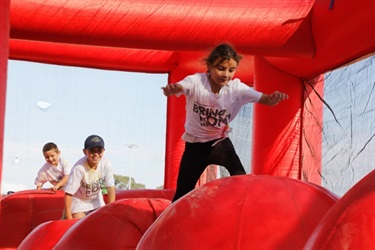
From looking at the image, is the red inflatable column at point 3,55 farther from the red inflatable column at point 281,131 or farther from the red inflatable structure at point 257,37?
the red inflatable column at point 281,131

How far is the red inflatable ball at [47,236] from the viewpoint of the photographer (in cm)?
450

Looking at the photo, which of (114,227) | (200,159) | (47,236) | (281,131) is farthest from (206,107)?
(281,131)

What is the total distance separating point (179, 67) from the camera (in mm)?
7797

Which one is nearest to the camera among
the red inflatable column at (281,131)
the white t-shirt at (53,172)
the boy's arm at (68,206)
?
the boy's arm at (68,206)

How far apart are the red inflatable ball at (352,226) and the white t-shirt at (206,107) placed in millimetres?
2488

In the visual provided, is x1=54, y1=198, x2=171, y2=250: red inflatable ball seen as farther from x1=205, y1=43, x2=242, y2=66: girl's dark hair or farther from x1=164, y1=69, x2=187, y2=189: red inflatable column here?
x1=164, y1=69, x2=187, y2=189: red inflatable column

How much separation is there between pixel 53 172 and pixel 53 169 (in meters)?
0.06

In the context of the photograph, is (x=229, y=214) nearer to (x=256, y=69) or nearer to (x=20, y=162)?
(x=256, y=69)

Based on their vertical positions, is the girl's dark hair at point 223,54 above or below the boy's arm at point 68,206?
above

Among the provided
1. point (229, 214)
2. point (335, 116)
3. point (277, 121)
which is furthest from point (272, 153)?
→ point (229, 214)

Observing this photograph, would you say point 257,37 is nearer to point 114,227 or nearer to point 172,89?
point 172,89

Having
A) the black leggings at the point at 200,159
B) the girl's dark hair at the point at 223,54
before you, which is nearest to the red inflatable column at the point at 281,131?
the black leggings at the point at 200,159

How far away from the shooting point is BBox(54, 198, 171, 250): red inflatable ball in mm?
3529

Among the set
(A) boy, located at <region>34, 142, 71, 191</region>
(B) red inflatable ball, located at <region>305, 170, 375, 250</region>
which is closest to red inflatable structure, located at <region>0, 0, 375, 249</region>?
(A) boy, located at <region>34, 142, 71, 191</region>
